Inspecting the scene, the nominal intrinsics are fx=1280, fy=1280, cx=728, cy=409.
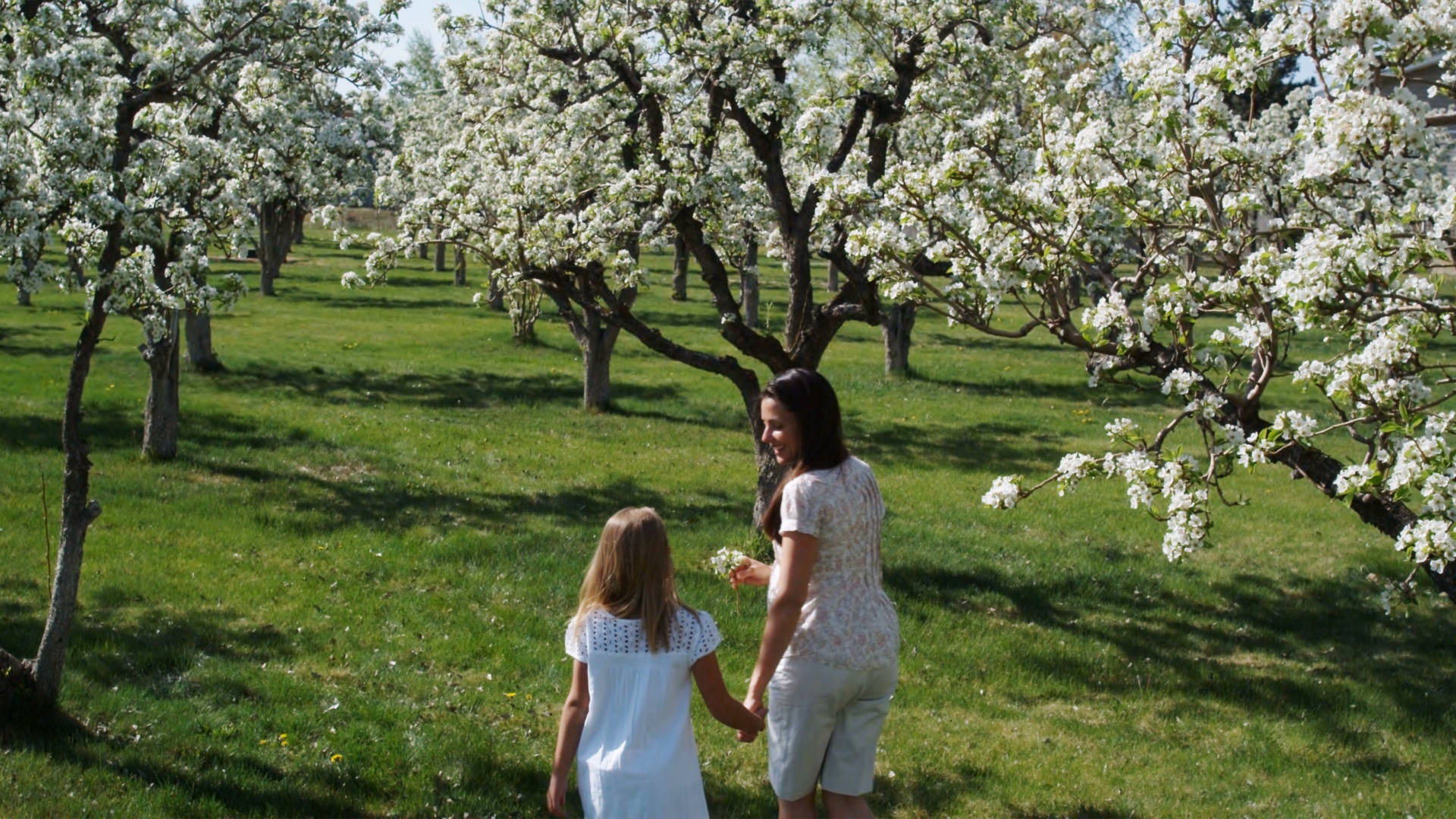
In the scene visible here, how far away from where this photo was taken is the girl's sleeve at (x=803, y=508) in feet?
14.4

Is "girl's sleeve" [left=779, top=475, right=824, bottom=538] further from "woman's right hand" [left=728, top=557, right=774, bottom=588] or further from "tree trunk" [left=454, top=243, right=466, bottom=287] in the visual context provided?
"tree trunk" [left=454, top=243, right=466, bottom=287]

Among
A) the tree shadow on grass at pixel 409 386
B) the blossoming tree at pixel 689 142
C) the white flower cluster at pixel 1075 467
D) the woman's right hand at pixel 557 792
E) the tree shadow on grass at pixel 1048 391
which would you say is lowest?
the tree shadow on grass at pixel 409 386

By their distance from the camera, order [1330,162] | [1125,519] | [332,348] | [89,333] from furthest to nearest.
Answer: [332,348] → [1125,519] → [89,333] → [1330,162]

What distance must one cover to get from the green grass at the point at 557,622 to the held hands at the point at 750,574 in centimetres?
175

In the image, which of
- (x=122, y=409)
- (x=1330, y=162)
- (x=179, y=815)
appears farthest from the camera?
(x=122, y=409)

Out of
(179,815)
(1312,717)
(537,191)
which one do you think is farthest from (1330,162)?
(537,191)

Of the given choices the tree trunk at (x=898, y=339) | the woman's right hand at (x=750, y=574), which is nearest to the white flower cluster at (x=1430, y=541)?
the woman's right hand at (x=750, y=574)

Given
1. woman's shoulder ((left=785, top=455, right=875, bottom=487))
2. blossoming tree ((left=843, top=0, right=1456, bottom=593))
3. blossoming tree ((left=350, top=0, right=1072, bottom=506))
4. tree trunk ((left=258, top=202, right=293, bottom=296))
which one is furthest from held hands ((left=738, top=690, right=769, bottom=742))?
tree trunk ((left=258, top=202, right=293, bottom=296))

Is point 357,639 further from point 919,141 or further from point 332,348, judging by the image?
point 332,348

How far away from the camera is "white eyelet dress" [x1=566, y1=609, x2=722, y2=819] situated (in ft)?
13.4

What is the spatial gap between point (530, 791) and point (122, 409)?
519 inches

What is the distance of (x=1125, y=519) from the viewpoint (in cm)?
1382

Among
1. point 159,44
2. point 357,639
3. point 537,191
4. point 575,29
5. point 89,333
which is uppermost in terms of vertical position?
point 575,29

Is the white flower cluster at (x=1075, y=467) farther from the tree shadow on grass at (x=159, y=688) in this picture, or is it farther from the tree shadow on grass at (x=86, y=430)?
the tree shadow on grass at (x=86, y=430)
